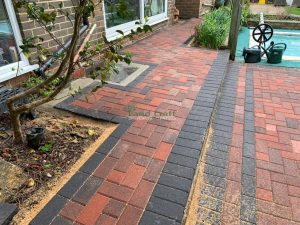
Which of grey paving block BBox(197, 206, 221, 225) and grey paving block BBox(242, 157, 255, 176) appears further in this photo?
grey paving block BBox(242, 157, 255, 176)

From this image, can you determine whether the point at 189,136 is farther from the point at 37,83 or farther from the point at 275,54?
the point at 275,54

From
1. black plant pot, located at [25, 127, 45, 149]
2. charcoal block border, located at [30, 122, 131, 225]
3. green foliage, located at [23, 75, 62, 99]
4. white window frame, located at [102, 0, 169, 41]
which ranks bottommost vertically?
charcoal block border, located at [30, 122, 131, 225]

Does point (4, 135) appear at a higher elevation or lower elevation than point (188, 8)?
lower

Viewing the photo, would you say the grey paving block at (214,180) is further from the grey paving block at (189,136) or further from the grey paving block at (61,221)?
the grey paving block at (61,221)

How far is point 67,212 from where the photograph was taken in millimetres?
1643

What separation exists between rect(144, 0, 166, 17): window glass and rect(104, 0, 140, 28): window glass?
16.9 inches

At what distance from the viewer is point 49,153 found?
214 centimetres

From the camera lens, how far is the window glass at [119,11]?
5.20ft

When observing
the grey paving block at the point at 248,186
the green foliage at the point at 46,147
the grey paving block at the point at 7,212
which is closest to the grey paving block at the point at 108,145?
the green foliage at the point at 46,147

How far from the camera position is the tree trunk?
81.6 inches

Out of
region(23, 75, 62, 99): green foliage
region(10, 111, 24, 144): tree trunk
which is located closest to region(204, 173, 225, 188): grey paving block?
region(10, 111, 24, 144): tree trunk

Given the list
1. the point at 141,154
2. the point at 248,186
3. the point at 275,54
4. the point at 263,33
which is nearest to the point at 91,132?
the point at 141,154

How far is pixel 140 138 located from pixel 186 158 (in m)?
0.50

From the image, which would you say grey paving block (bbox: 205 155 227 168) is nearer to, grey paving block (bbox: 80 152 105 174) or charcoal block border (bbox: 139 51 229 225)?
charcoal block border (bbox: 139 51 229 225)
